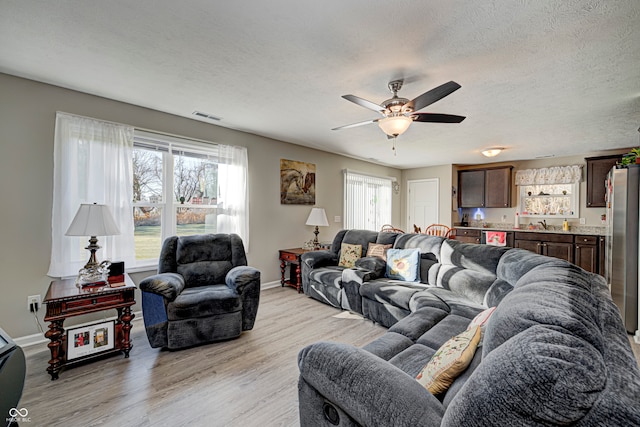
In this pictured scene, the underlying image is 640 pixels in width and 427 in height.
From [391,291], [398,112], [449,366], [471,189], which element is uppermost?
[398,112]

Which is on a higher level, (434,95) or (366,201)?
(434,95)

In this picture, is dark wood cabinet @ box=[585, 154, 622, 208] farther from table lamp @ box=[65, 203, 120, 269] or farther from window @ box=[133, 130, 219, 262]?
table lamp @ box=[65, 203, 120, 269]

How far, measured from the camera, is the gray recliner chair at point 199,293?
2521 mm

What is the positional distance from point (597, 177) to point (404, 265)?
499 centimetres

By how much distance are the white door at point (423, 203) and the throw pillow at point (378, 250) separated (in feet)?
13.0

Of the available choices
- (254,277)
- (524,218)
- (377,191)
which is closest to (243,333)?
(254,277)

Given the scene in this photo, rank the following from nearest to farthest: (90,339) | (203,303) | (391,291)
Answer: (90,339) → (203,303) → (391,291)

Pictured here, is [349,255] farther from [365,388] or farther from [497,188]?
[497,188]

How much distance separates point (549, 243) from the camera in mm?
5531

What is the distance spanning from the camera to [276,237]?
4.79 m

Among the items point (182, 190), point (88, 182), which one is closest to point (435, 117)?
point (182, 190)

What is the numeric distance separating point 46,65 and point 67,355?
2.45 meters

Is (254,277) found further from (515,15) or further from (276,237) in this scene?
(515,15)

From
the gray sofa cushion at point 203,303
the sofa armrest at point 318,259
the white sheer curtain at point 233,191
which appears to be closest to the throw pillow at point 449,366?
the gray sofa cushion at point 203,303
